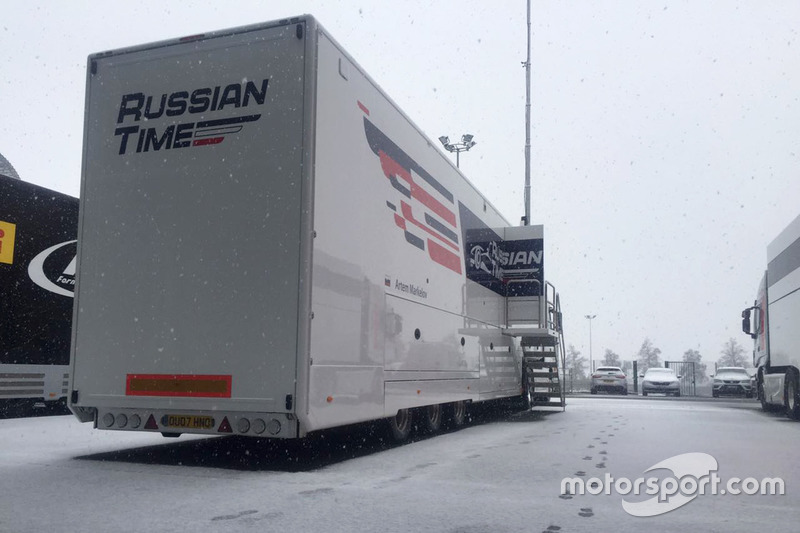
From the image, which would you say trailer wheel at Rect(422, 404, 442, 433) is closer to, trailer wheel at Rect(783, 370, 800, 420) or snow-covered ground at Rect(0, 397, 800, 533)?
snow-covered ground at Rect(0, 397, 800, 533)

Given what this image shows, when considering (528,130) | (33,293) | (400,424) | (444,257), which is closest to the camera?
(400,424)

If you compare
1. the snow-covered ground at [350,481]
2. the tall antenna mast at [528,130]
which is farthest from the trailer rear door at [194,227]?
the tall antenna mast at [528,130]

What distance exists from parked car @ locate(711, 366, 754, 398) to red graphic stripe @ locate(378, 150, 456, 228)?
23124 millimetres

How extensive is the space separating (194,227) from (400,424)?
148 inches

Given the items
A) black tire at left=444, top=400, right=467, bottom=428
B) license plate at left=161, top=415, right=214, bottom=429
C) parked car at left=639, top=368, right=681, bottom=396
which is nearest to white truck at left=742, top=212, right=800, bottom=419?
black tire at left=444, top=400, right=467, bottom=428

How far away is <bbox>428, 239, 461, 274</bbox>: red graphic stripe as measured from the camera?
10336 mm

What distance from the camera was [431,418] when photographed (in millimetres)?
10625

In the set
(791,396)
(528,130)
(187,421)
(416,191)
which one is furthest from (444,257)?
(528,130)

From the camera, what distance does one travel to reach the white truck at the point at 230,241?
6715 millimetres

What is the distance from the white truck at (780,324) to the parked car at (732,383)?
11760mm

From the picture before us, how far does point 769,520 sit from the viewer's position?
201 inches

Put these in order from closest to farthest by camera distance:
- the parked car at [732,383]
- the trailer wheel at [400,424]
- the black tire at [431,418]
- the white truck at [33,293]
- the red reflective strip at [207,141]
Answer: the red reflective strip at [207,141] < the trailer wheel at [400,424] < the black tire at [431,418] < the white truck at [33,293] < the parked car at [732,383]

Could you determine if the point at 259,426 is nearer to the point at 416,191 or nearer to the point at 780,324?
the point at 416,191

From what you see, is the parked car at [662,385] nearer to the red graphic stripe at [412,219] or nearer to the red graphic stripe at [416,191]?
the red graphic stripe at [416,191]
